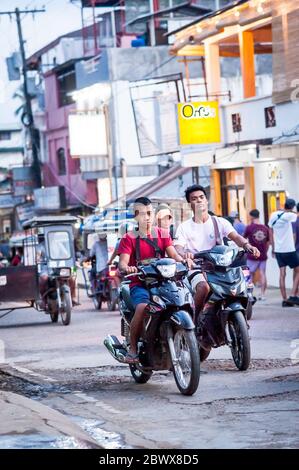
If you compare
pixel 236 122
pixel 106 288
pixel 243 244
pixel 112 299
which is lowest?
pixel 112 299

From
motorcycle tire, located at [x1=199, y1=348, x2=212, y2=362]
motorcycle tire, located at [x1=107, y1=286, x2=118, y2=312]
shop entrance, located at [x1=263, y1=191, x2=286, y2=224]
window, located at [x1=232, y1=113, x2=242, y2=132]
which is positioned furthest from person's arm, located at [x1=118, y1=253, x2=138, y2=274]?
window, located at [x1=232, y1=113, x2=242, y2=132]

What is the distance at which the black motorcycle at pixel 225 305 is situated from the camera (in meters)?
11.8

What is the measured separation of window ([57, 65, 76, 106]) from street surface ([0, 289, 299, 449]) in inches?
1446

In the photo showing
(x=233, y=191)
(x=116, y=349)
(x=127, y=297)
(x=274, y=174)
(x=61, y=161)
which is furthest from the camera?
(x=61, y=161)

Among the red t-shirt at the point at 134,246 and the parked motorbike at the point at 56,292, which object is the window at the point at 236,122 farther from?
the red t-shirt at the point at 134,246

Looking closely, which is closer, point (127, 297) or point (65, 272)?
point (127, 297)

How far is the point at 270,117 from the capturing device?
28406mm

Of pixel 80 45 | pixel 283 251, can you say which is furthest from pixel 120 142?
pixel 283 251

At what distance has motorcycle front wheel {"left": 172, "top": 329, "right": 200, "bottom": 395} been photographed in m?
10.4

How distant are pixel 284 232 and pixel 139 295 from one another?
10.1 metres

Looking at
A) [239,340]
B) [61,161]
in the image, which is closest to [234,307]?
[239,340]

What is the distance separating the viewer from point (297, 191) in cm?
2669

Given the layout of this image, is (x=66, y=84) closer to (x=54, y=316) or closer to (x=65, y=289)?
(x=54, y=316)

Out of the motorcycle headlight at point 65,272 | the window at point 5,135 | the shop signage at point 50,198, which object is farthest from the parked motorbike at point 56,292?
the window at point 5,135
